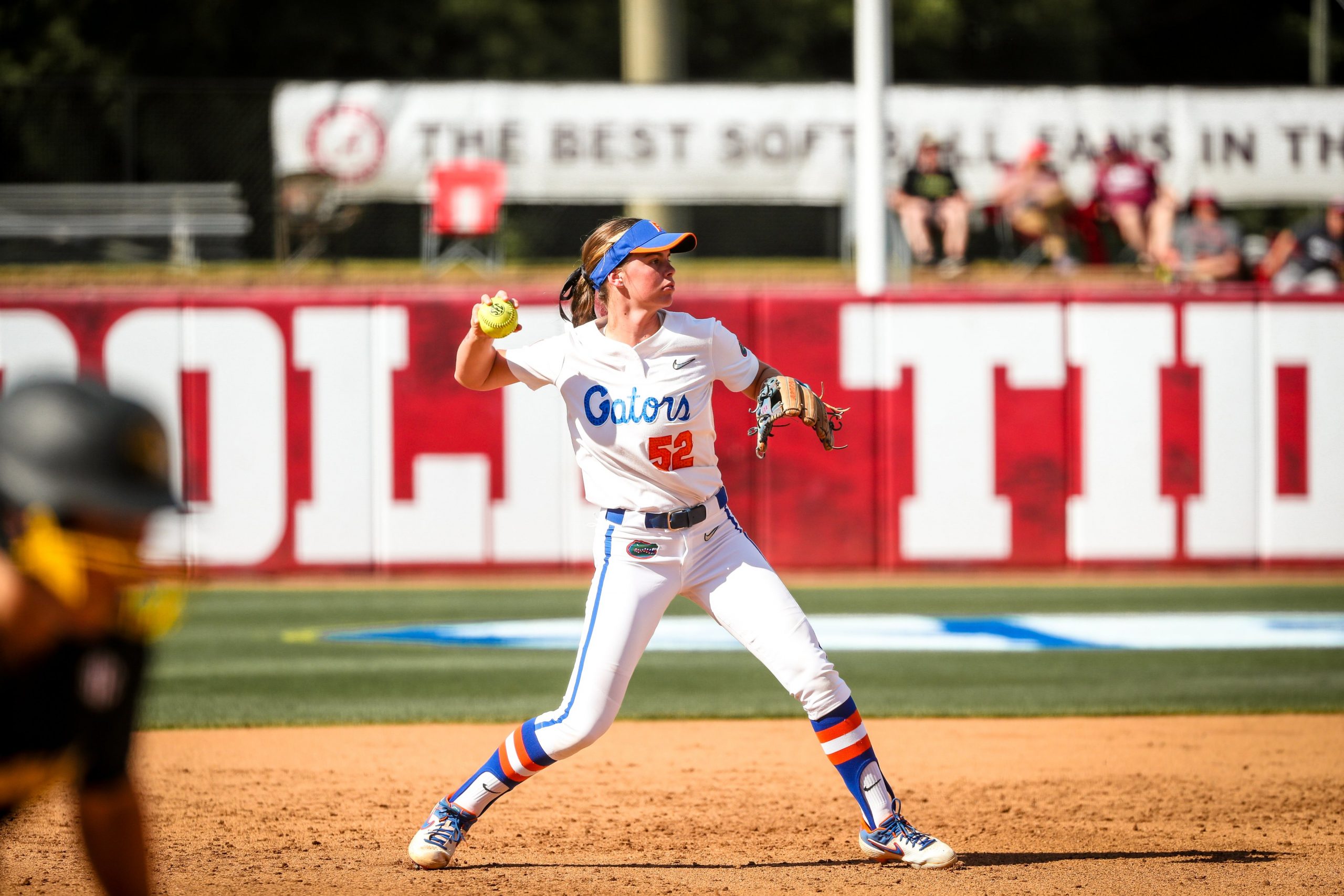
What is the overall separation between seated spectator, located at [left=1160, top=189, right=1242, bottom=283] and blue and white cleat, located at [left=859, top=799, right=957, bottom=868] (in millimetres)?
12469

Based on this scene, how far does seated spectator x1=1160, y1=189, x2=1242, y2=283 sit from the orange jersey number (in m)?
12.6

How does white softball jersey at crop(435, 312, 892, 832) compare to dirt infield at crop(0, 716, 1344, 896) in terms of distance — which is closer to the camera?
white softball jersey at crop(435, 312, 892, 832)

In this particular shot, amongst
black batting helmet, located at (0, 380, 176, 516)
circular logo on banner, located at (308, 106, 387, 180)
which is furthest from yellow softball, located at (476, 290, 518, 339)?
circular logo on banner, located at (308, 106, 387, 180)

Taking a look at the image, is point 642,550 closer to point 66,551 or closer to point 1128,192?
point 66,551

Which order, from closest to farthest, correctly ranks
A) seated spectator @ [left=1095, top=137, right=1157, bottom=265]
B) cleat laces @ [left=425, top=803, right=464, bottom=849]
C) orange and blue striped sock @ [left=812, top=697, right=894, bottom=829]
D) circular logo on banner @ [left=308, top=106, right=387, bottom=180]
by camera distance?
1. orange and blue striped sock @ [left=812, top=697, right=894, bottom=829]
2. cleat laces @ [left=425, top=803, right=464, bottom=849]
3. circular logo on banner @ [left=308, top=106, right=387, bottom=180]
4. seated spectator @ [left=1095, top=137, right=1157, bottom=265]

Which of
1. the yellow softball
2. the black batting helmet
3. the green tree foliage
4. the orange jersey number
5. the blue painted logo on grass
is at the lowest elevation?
the blue painted logo on grass

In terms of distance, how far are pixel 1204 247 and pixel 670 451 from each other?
43.2 feet

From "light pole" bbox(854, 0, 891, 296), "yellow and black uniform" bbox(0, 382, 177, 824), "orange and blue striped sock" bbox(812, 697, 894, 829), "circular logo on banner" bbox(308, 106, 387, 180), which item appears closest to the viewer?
"yellow and black uniform" bbox(0, 382, 177, 824)

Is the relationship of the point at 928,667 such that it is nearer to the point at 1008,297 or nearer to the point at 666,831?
the point at 666,831

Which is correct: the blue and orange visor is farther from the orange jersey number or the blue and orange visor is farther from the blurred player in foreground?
the blurred player in foreground

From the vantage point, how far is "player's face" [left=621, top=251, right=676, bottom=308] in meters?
4.87

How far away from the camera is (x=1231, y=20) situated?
119 ft

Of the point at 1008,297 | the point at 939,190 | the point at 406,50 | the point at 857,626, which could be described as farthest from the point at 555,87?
the point at 406,50

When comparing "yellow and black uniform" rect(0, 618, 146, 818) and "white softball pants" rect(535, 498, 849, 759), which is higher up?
"yellow and black uniform" rect(0, 618, 146, 818)
